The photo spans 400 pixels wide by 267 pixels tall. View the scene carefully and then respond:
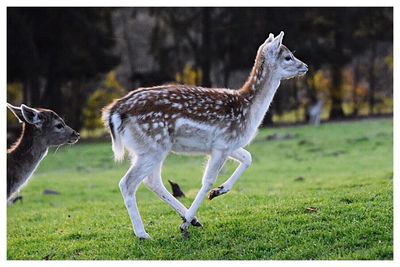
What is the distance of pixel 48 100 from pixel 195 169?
9.93 m

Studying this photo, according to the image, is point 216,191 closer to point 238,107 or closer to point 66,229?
point 238,107

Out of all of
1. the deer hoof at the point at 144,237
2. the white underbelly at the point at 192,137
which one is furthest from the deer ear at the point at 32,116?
the deer hoof at the point at 144,237

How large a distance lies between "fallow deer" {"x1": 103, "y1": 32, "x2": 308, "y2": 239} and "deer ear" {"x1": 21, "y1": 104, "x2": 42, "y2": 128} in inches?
31.3

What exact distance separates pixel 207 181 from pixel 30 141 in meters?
2.04

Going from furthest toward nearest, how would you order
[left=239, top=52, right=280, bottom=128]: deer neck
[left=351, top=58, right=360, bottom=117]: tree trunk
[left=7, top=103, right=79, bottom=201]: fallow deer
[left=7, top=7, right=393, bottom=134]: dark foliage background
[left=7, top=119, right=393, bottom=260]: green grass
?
[left=351, top=58, right=360, bottom=117]: tree trunk, [left=7, top=7, right=393, bottom=134]: dark foliage background, [left=239, top=52, right=280, bottom=128]: deer neck, [left=7, top=103, right=79, bottom=201]: fallow deer, [left=7, top=119, right=393, bottom=260]: green grass

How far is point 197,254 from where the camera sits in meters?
6.66

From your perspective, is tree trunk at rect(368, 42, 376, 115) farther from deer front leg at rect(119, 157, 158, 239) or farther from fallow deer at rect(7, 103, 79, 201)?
deer front leg at rect(119, 157, 158, 239)

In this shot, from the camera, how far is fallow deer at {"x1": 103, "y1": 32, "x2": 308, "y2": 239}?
7.01m

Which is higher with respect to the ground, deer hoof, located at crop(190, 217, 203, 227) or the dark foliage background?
deer hoof, located at crop(190, 217, 203, 227)

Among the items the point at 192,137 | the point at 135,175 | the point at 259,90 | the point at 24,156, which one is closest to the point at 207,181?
the point at 192,137

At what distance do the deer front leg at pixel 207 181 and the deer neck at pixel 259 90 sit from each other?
64 centimetres

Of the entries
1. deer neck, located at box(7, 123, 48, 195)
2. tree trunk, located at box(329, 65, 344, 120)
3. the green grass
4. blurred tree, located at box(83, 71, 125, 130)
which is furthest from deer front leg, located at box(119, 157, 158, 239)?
tree trunk, located at box(329, 65, 344, 120)

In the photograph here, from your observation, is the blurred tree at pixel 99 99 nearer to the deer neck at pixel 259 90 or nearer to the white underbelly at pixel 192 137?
the deer neck at pixel 259 90

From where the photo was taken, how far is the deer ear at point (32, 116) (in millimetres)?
7175
